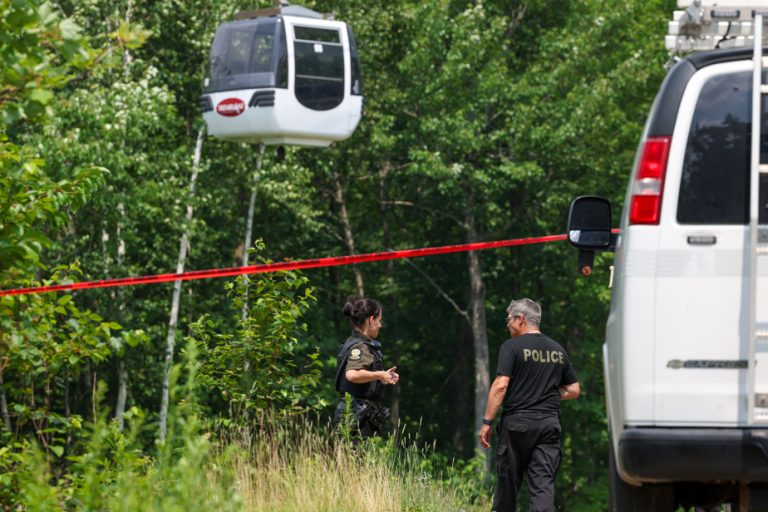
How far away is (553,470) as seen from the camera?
9969 millimetres

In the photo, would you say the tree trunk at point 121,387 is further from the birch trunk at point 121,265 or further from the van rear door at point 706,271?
the van rear door at point 706,271

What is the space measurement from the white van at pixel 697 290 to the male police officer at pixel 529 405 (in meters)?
3.50

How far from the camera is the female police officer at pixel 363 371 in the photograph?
10.2 meters

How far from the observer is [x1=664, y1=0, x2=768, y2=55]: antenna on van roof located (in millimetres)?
6988

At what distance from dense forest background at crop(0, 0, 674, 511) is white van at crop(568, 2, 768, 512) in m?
24.9

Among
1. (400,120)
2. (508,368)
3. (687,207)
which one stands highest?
(400,120)

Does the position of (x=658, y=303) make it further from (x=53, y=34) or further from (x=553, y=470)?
(x=553, y=470)

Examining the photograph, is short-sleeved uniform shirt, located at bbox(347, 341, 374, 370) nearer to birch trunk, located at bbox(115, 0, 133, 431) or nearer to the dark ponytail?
the dark ponytail

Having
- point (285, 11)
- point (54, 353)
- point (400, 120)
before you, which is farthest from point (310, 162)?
point (54, 353)

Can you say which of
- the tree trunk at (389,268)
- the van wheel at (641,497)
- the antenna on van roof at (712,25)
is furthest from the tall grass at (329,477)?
the tree trunk at (389,268)

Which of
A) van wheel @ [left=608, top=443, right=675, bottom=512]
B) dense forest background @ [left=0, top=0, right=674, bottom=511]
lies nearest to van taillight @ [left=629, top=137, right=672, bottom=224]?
van wheel @ [left=608, top=443, right=675, bottom=512]

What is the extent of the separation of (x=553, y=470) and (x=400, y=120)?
1264 inches

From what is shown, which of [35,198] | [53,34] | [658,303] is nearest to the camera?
[658,303]

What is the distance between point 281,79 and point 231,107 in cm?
113
